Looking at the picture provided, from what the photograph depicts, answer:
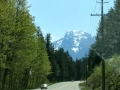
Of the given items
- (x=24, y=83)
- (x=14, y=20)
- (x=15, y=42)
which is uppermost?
(x=14, y=20)

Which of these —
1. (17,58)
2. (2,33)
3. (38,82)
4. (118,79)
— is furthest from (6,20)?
(38,82)

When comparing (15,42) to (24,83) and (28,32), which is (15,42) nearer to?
(28,32)

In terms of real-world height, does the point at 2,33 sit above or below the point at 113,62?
above

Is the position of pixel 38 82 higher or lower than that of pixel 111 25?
lower

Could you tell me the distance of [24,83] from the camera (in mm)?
75375

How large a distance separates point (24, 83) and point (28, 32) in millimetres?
33535

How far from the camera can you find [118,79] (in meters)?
29.1

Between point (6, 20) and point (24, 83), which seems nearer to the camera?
point (6, 20)

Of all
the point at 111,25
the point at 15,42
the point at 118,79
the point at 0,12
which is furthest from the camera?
the point at 111,25

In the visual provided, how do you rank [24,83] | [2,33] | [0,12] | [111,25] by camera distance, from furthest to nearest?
[24,83]
[111,25]
[2,33]
[0,12]

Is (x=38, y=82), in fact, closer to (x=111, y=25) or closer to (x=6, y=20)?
(x=111, y=25)

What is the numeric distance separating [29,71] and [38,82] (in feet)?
84.3

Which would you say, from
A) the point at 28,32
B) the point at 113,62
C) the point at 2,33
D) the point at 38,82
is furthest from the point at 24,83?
the point at 113,62

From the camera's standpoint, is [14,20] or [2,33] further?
[14,20]
